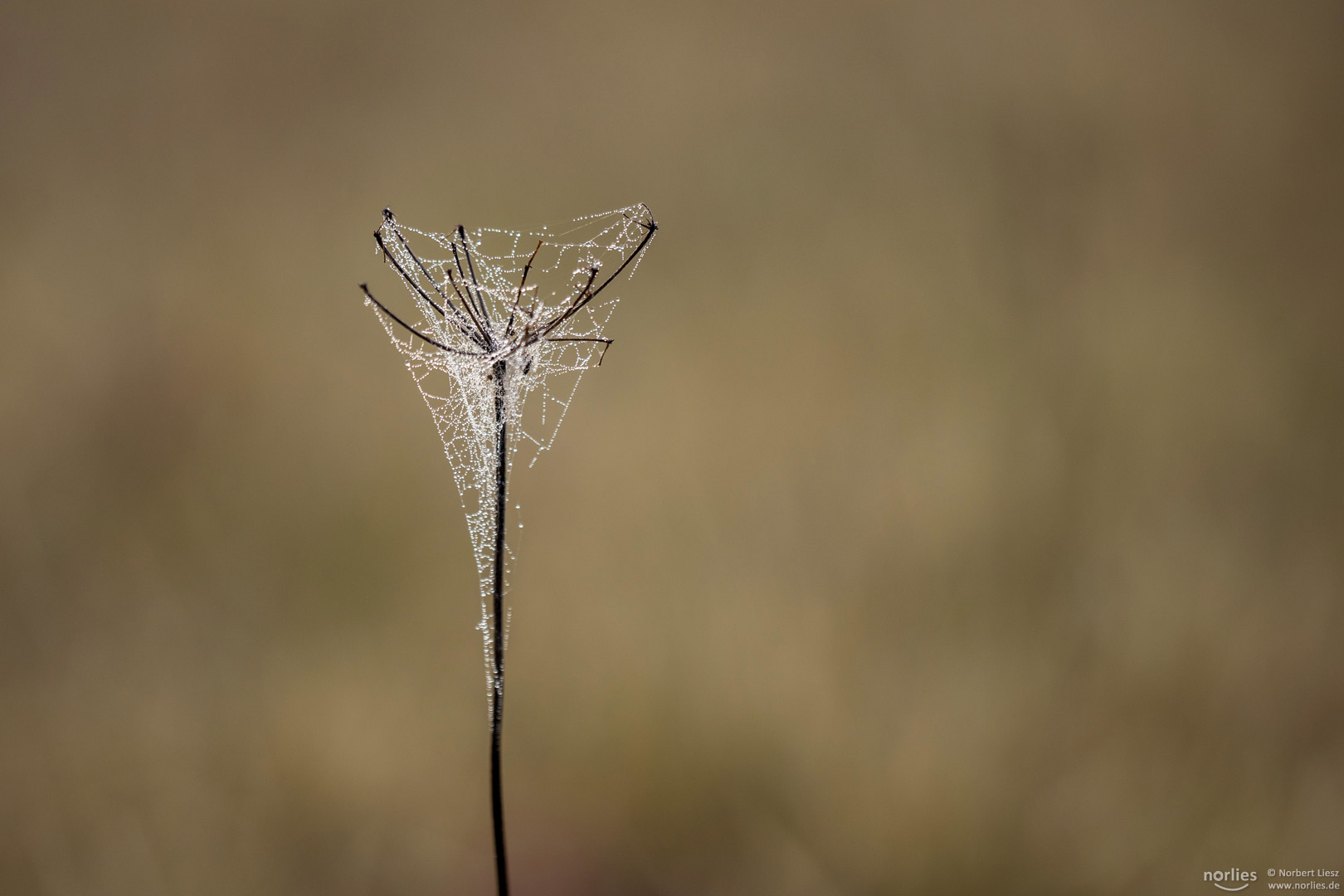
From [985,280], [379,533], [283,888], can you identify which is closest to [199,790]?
[283,888]

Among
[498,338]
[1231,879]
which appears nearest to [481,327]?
[498,338]

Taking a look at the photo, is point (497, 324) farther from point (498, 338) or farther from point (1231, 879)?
point (1231, 879)

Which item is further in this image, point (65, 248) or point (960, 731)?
point (960, 731)

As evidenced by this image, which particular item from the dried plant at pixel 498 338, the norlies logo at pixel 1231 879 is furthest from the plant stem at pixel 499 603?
the norlies logo at pixel 1231 879

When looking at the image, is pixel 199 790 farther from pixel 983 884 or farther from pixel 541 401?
pixel 983 884

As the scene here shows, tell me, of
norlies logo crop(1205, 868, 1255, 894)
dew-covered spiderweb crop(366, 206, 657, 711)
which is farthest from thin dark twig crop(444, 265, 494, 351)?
norlies logo crop(1205, 868, 1255, 894)

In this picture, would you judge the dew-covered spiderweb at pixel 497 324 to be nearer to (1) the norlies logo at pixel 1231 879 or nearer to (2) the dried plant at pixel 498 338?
(2) the dried plant at pixel 498 338

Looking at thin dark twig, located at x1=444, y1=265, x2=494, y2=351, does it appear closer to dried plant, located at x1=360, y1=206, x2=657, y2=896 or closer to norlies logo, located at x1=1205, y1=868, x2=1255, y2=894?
dried plant, located at x1=360, y1=206, x2=657, y2=896
